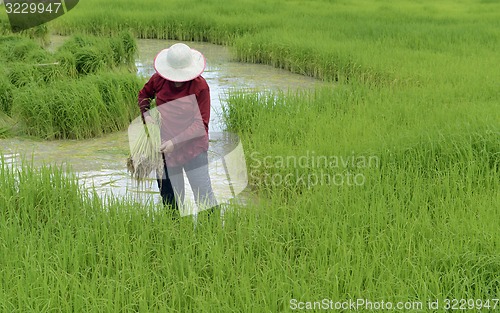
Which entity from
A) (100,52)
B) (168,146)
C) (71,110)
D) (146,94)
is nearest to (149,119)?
(146,94)

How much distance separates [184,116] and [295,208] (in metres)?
0.76

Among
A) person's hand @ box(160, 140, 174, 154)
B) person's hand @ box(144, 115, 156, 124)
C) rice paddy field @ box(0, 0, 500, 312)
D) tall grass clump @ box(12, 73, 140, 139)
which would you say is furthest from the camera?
tall grass clump @ box(12, 73, 140, 139)

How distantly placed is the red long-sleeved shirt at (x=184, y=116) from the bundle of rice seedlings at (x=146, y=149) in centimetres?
10

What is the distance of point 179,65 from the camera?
3230 mm

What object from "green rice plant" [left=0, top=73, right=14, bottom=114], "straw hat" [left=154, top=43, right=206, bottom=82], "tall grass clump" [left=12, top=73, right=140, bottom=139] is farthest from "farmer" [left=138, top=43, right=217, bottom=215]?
"green rice plant" [left=0, top=73, right=14, bottom=114]

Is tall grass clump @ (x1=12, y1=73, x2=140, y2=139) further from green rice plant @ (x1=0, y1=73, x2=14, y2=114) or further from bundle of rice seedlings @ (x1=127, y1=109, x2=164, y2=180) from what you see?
bundle of rice seedlings @ (x1=127, y1=109, x2=164, y2=180)

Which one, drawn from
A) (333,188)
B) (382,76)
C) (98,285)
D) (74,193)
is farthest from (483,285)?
(382,76)

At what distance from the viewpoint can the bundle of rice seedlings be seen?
136 inches

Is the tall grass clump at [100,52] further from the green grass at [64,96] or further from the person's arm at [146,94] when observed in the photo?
the person's arm at [146,94]

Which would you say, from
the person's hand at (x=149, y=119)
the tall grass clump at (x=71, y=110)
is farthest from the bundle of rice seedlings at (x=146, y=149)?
the tall grass clump at (x=71, y=110)

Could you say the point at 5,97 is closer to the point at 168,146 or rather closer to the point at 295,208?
the point at 168,146

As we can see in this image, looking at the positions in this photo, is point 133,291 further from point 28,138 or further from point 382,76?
point 382,76

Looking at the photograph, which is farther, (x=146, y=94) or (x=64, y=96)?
(x=64, y=96)

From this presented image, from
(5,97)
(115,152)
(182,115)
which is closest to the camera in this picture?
(182,115)
